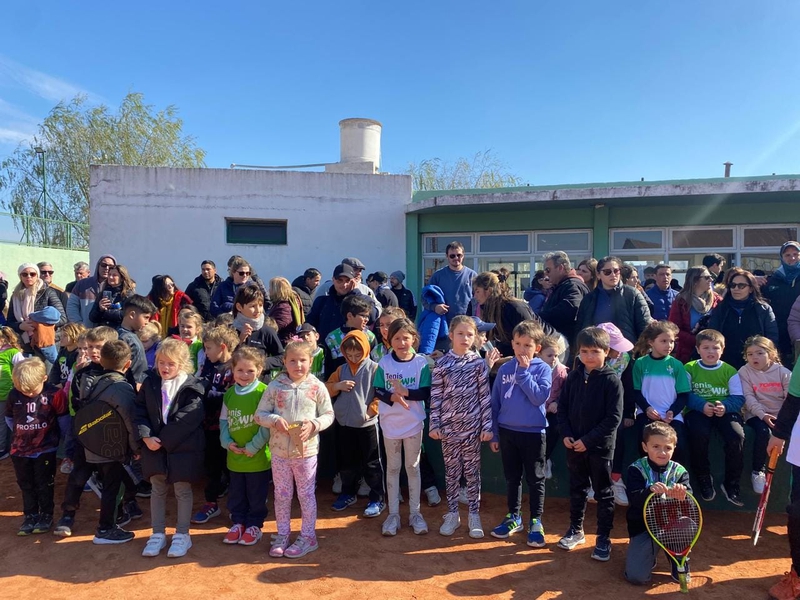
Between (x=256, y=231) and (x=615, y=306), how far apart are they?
8.98 m

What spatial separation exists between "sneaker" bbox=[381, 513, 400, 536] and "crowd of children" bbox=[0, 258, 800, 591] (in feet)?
0.03

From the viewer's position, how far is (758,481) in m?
4.03

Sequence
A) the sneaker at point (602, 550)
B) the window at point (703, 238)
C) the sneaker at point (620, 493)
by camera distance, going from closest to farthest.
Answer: the sneaker at point (602, 550)
the sneaker at point (620, 493)
the window at point (703, 238)

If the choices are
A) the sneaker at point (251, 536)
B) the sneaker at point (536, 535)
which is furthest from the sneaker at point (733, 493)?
the sneaker at point (251, 536)

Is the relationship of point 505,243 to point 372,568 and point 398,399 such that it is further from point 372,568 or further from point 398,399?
point 372,568

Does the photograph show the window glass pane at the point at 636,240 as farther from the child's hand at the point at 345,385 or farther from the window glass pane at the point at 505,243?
the child's hand at the point at 345,385

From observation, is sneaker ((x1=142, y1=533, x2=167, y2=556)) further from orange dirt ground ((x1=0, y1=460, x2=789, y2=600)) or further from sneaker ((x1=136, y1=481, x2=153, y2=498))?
sneaker ((x1=136, y1=481, x2=153, y2=498))

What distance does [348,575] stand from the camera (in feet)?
11.6

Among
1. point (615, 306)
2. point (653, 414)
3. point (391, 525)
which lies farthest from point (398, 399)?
point (615, 306)

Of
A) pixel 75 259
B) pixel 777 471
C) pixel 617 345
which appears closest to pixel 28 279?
pixel 617 345

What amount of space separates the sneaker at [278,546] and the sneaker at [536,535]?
1.73m

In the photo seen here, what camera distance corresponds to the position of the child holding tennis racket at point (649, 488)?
11.1 feet

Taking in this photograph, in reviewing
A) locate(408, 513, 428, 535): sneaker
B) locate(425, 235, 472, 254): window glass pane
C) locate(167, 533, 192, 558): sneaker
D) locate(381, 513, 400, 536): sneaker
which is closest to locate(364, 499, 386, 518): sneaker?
locate(381, 513, 400, 536): sneaker

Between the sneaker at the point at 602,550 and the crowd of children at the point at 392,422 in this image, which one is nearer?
the sneaker at the point at 602,550
